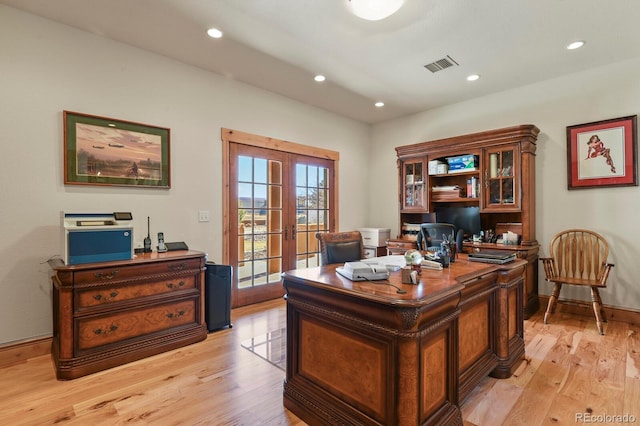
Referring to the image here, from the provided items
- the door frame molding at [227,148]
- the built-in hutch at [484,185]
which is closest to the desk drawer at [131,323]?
the door frame molding at [227,148]

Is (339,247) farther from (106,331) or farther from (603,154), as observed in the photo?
(603,154)

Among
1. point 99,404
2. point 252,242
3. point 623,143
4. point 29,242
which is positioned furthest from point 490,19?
point 29,242

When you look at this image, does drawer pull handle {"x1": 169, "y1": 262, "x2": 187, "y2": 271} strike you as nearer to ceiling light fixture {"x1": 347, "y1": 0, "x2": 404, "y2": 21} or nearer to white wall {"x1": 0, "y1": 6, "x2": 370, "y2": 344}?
white wall {"x1": 0, "y1": 6, "x2": 370, "y2": 344}

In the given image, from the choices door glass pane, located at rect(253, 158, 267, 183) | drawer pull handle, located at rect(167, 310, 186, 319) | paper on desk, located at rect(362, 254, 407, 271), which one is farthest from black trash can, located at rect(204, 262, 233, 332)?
paper on desk, located at rect(362, 254, 407, 271)

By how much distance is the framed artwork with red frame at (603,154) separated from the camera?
3398mm

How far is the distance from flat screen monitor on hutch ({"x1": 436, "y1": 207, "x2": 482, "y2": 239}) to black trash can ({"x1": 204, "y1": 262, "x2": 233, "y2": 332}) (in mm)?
3109

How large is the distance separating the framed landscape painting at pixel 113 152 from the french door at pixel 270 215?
84 centimetres

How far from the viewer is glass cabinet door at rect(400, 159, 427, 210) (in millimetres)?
4746

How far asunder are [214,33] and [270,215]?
2240 millimetres

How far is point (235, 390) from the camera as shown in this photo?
214 cm

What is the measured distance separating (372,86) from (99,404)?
4.10 meters

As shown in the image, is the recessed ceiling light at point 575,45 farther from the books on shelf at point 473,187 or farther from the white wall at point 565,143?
the books on shelf at point 473,187

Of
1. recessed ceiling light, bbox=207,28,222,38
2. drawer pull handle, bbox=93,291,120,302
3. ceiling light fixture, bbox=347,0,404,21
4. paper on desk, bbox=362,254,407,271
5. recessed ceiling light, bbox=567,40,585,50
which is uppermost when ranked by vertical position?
recessed ceiling light, bbox=207,28,222,38

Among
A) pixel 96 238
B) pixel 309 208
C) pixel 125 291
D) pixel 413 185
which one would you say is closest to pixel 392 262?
pixel 125 291
